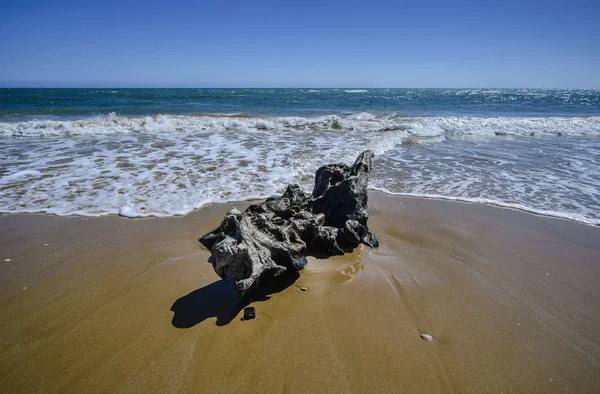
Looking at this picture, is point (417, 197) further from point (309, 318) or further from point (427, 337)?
point (309, 318)

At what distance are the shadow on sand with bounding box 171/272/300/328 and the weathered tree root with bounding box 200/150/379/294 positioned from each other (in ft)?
0.54

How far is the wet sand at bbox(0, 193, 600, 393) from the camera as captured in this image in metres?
2.21

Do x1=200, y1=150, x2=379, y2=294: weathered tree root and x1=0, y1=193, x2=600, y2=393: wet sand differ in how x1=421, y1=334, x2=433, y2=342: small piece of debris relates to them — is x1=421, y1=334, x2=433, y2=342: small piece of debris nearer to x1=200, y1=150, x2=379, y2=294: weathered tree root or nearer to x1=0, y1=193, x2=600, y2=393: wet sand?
x1=0, y1=193, x2=600, y2=393: wet sand

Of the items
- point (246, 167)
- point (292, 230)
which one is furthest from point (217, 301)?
point (246, 167)

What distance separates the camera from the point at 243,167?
784cm

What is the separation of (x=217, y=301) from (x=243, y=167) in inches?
207

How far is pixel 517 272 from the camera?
3.60 meters

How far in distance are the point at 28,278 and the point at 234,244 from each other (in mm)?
2388

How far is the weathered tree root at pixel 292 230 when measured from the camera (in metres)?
2.73

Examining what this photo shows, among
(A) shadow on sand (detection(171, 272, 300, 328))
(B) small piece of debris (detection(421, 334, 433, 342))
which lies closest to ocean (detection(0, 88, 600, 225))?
(A) shadow on sand (detection(171, 272, 300, 328))

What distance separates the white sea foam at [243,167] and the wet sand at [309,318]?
56.6 inches

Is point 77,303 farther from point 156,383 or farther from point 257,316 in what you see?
point 257,316

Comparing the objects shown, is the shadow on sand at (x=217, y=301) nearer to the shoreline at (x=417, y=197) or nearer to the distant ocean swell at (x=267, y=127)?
the shoreline at (x=417, y=197)

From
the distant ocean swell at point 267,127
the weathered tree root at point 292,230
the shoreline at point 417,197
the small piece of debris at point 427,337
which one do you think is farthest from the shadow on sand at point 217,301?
the distant ocean swell at point 267,127
